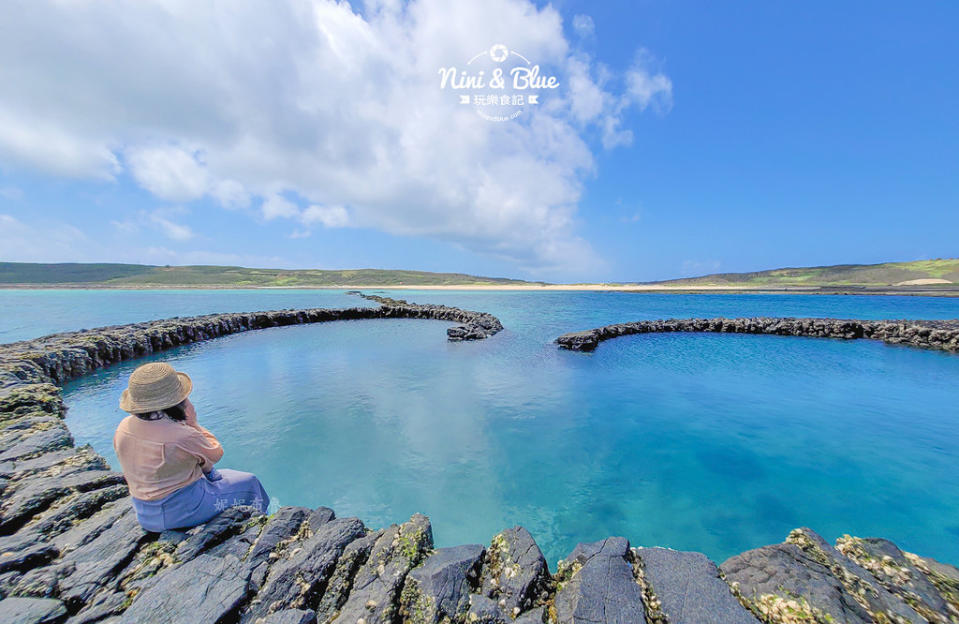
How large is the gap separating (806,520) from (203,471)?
8081mm

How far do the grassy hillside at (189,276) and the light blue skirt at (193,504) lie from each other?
112 meters

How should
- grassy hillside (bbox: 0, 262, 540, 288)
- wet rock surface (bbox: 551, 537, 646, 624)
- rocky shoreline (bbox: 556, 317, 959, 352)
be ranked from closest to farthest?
1. wet rock surface (bbox: 551, 537, 646, 624)
2. rocky shoreline (bbox: 556, 317, 959, 352)
3. grassy hillside (bbox: 0, 262, 540, 288)

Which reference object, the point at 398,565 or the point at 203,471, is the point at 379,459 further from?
the point at 398,565

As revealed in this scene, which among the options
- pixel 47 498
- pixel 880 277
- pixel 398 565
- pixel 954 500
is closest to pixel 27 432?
pixel 47 498

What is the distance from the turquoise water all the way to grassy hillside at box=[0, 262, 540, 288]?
105m

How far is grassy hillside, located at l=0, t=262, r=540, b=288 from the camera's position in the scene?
11350 cm

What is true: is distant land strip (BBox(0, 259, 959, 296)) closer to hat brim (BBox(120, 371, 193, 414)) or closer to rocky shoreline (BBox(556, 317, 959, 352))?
rocky shoreline (BBox(556, 317, 959, 352))

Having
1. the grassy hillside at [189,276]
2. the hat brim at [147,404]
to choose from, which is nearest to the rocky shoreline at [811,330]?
the hat brim at [147,404]

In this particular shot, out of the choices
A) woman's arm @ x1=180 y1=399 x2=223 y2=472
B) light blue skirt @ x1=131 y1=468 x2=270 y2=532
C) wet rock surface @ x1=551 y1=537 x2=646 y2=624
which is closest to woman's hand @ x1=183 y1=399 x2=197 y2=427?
woman's arm @ x1=180 y1=399 x2=223 y2=472

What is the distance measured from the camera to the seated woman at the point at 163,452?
10.2 ft

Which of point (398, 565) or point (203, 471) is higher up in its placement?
point (203, 471)

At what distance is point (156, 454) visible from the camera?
3178mm

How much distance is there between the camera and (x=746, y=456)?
22.4 ft

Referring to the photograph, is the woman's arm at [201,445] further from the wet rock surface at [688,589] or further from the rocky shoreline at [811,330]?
the rocky shoreline at [811,330]
